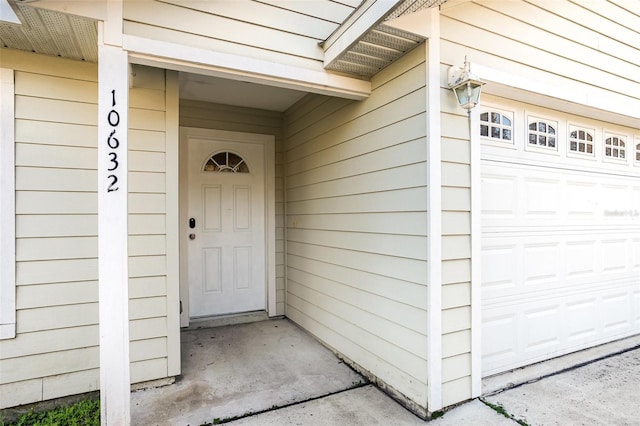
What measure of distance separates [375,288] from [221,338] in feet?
5.57

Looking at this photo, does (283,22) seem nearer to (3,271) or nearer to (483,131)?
(483,131)

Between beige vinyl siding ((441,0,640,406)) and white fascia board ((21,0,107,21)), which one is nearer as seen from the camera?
white fascia board ((21,0,107,21))

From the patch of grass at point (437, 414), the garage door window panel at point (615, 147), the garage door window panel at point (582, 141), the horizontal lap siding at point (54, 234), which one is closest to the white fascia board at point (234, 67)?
the horizontal lap siding at point (54, 234)

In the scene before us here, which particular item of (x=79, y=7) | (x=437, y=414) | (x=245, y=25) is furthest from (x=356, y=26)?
(x=437, y=414)

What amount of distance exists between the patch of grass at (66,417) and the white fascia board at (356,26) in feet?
8.59

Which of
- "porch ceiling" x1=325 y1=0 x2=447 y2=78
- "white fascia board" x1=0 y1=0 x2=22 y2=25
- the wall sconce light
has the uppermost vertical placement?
"porch ceiling" x1=325 y1=0 x2=447 y2=78

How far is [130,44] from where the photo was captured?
1834 millimetres

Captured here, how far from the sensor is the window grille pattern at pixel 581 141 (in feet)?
9.73

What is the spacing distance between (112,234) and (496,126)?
2.53m

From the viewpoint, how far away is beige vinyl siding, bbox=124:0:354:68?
1.92m

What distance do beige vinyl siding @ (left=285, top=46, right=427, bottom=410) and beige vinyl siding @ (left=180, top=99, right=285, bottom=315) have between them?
373 mm

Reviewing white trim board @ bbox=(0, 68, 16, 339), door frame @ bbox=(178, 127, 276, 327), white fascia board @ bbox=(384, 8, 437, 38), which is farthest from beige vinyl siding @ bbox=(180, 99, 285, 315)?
white fascia board @ bbox=(384, 8, 437, 38)

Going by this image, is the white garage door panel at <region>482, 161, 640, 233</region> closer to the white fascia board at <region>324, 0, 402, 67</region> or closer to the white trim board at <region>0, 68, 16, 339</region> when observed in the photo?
the white fascia board at <region>324, 0, 402, 67</region>

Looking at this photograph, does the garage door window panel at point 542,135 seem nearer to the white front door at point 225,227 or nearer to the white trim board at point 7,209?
the white front door at point 225,227
